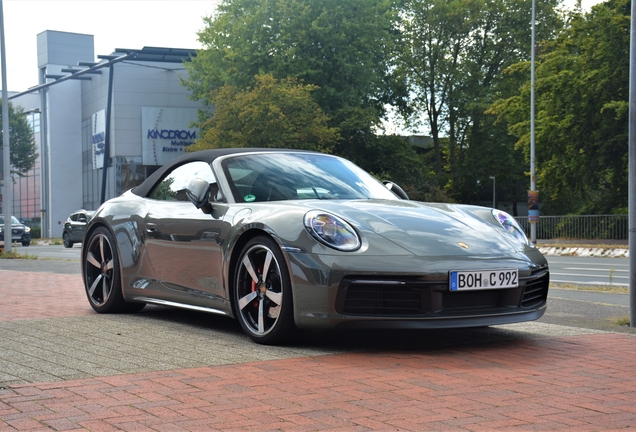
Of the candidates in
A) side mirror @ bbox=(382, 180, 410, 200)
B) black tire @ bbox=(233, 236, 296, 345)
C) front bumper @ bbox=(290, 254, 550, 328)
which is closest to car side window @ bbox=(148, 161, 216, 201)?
→ black tire @ bbox=(233, 236, 296, 345)

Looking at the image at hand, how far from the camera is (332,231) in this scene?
17.7 ft

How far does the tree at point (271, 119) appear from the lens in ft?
135

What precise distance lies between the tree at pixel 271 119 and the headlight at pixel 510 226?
114 ft

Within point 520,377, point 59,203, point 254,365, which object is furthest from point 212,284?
point 59,203

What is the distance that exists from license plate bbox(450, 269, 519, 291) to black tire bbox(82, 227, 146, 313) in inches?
125

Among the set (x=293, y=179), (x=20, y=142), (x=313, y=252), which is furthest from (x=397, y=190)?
(x=20, y=142)

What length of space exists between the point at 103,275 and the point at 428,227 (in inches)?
126

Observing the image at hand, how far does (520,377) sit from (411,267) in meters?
0.97

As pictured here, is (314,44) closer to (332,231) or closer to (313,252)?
(332,231)

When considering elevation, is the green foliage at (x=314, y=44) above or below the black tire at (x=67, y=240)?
above

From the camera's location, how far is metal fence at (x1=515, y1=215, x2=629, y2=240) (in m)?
32.9

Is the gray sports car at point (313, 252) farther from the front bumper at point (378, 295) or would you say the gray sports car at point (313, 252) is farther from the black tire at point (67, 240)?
the black tire at point (67, 240)

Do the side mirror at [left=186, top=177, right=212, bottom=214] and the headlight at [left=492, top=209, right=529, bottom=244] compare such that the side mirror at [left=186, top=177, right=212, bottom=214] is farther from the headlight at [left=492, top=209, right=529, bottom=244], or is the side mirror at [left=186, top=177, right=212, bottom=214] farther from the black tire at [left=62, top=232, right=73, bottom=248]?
the black tire at [left=62, top=232, right=73, bottom=248]

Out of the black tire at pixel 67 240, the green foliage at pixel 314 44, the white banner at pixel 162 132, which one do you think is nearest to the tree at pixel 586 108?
the green foliage at pixel 314 44
